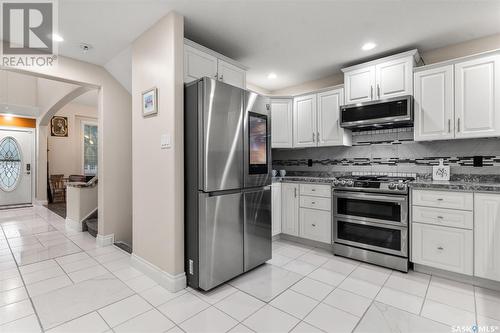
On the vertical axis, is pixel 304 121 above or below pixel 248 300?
above

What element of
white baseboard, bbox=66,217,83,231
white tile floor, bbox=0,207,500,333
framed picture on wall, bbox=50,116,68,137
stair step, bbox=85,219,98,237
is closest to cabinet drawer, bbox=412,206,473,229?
white tile floor, bbox=0,207,500,333

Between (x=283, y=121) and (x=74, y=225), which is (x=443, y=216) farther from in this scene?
(x=74, y=225)

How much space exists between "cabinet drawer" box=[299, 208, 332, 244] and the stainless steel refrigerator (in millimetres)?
1059

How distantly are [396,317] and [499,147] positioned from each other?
92.4 inches

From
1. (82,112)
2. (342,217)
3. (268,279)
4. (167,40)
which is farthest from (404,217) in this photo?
(82,112)

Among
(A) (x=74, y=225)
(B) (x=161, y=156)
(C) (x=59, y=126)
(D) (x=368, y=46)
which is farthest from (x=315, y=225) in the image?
(C) (x=59, y=126)

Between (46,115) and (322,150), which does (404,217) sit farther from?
(46,115)

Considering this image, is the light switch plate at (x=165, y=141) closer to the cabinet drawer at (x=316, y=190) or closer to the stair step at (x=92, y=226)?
the cabinet drawer at (x=316, y=190)

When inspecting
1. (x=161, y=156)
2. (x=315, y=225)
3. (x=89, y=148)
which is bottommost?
(x=315, y=225)

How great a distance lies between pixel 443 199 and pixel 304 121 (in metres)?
2.15

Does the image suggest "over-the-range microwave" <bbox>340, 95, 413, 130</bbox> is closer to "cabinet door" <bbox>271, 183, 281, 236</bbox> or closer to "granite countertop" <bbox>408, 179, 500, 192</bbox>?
"granite countertop" <bbox>408, 179, 500, 192</bbox>

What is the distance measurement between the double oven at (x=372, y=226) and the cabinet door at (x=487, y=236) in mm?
583

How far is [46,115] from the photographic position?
19.8ft

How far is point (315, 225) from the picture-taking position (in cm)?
348
